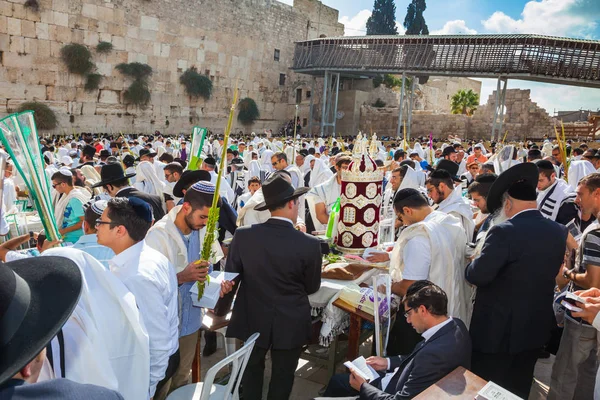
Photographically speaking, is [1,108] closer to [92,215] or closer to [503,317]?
[92,215]

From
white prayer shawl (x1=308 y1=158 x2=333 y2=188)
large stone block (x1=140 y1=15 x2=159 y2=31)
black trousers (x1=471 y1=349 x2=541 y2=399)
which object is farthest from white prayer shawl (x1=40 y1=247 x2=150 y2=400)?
large stone block (x1=140 y1=15 x2=159 y2=31)

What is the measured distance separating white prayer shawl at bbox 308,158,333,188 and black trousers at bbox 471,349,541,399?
5.17 m

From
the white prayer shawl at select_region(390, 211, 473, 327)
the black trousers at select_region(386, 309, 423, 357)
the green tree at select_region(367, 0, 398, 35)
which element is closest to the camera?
the white prayer shawl at select_region(390, 211, 473, 327)

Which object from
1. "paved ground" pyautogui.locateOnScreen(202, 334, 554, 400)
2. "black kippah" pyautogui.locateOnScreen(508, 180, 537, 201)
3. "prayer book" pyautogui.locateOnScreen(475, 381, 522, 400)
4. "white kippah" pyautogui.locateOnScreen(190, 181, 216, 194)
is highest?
"black kippah" pyautogui.locateOnScreen(508, 180, 537, 201)

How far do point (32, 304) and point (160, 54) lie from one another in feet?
85.4

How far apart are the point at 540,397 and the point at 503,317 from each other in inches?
53.6

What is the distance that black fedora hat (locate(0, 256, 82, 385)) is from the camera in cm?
107

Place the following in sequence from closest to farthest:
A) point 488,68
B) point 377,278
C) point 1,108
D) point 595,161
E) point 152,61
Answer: point 377,278
point 595,161
point 1,108
point 488,68
point 152,61

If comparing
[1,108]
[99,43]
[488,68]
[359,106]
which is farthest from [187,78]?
[488,68]

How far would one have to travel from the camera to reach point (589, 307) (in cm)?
251

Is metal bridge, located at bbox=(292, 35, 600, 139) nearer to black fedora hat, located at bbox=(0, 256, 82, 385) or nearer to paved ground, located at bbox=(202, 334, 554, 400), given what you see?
paved ground, located at bbox=(202, 334, 554, 400)

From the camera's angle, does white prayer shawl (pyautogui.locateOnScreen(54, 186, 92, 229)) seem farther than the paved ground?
Yes

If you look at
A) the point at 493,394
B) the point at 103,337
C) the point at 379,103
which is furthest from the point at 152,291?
the point at 379,103

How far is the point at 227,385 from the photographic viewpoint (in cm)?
262
